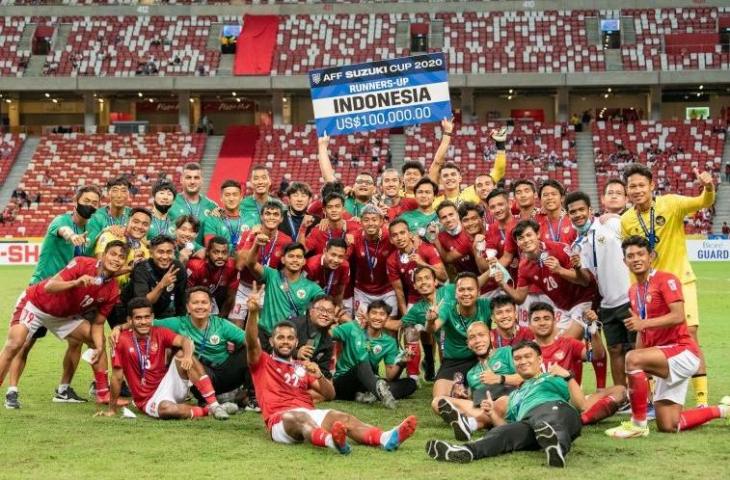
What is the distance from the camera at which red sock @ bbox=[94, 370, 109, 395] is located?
350 inches

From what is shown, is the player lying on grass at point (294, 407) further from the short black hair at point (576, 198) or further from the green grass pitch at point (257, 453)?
the short black hair at point (576, 198)

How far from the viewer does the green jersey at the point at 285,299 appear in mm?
9195

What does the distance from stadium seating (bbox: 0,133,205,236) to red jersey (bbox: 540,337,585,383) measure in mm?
31974

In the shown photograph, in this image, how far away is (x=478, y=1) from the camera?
45.9 metres

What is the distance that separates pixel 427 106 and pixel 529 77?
99.4 ft

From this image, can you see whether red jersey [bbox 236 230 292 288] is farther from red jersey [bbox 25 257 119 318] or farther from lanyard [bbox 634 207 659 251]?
lanyard [bbox 634 207 659 251]

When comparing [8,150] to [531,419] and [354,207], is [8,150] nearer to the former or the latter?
[354,207]

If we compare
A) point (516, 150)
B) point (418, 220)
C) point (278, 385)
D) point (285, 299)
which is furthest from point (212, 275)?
point (516, 150)

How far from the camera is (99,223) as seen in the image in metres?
9.48

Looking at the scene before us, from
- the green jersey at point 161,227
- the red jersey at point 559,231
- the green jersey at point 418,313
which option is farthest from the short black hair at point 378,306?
the green jersey at point 161,227

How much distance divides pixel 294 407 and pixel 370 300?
114 inches

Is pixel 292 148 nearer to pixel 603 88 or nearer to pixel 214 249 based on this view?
pixel 603 88

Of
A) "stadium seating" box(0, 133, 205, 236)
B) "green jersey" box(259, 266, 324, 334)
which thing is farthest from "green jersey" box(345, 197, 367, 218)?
"stadium seating" box(0, 133, 205, 236)

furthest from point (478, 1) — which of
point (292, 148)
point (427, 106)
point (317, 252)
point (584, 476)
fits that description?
point (584, 476)
